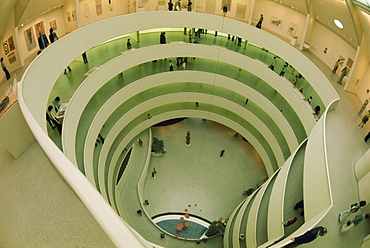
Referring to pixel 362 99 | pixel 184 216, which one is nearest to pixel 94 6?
pixel 184 216

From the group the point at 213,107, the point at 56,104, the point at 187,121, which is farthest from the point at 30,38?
the point at 213,107

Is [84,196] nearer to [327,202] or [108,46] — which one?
[327,202]

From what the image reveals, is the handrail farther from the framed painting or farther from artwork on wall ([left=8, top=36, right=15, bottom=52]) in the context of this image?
artwork on wall ([left=8, top=36, right=15, bottom=52])

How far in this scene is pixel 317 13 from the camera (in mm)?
15758

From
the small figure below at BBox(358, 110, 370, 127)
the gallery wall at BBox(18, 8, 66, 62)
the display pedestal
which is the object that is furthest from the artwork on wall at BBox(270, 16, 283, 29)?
the display pedestal

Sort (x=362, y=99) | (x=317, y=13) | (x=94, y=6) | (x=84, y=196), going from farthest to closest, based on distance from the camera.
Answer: (x=94, y=6), (x=317, y=13), (x=362, y=99), (x=84, y=196)

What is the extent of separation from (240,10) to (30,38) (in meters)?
14.6

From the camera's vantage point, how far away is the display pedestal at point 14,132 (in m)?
4.83

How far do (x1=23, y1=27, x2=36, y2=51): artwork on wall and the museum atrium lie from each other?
9 cm

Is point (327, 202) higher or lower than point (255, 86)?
higher

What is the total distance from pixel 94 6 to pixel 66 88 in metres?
6.76

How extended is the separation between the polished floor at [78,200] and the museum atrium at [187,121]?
31 mm

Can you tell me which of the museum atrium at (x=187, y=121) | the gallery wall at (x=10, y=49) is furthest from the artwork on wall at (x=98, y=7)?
the gallery wall at (x=10, y=49)

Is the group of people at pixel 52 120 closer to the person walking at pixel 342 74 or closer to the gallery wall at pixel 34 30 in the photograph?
the gallery wall at pixel 34 30
